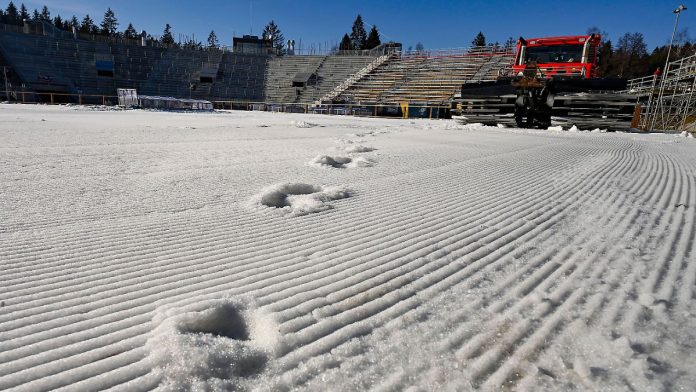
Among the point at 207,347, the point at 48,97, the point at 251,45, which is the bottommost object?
the point at 207,347

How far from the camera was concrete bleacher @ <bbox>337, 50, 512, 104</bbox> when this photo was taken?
22.1m

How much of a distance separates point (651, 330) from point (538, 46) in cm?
1236

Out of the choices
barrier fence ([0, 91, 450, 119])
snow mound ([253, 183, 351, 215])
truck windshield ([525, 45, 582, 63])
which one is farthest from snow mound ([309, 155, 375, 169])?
barrier fence ([0, 91, 450, 119])

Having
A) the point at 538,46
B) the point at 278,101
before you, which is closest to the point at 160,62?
the point at 278,101

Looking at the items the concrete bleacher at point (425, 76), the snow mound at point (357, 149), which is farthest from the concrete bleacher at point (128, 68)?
the snow mound at point (357, 149)

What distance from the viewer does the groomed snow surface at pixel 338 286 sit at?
2.91 feet

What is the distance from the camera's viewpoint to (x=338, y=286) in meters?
1.26

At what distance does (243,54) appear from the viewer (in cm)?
3344

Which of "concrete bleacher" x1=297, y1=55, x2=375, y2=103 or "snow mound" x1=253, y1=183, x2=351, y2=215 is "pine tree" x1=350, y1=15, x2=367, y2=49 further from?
"snow mound" x1=253, y1=183, x2=351, y2=215

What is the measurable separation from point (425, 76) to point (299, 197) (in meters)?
23.7

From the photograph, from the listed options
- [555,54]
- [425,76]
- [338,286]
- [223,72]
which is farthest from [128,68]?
[338,286]

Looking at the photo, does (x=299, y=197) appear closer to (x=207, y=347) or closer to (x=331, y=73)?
(x=207, y=347)

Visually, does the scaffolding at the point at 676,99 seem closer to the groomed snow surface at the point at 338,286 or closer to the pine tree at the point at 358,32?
the groomed snow surface at the point at 338,286

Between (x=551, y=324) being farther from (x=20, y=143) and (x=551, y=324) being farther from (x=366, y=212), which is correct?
(x=20, y=143)
